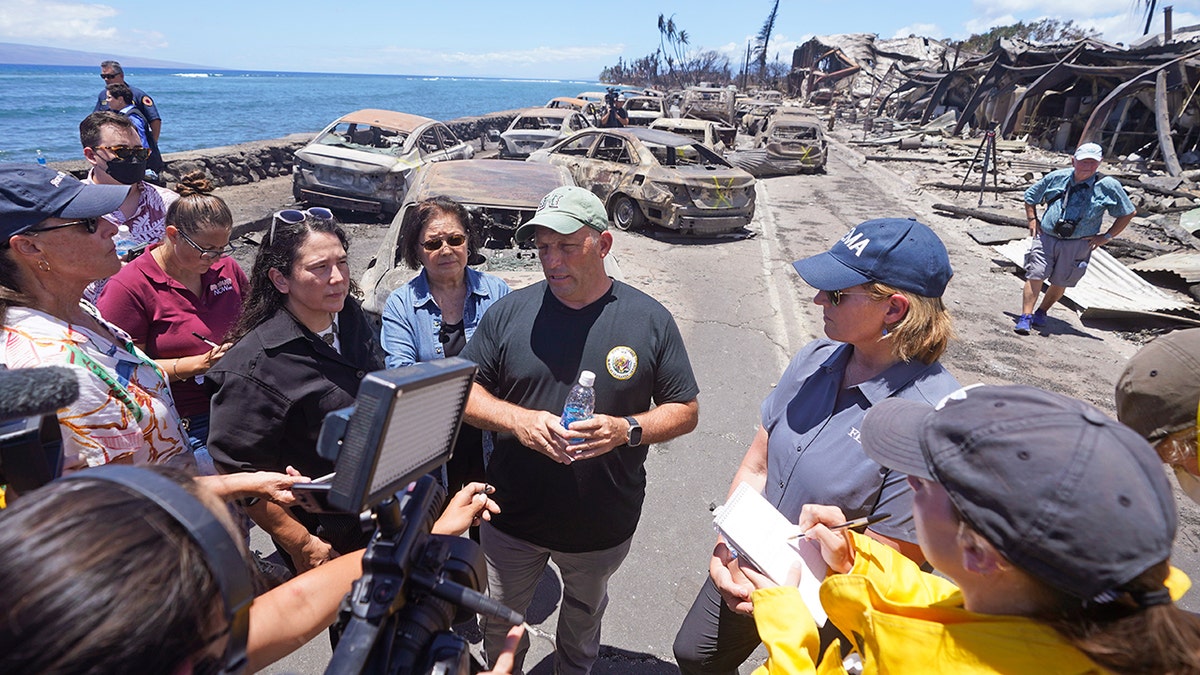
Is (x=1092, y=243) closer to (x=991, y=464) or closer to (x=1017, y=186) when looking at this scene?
(x=991, y=464)

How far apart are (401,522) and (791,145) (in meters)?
17.9

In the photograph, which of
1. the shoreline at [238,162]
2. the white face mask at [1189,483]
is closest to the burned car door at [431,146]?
the shoreline at [238,162]

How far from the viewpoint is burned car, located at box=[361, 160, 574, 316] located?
4815mm

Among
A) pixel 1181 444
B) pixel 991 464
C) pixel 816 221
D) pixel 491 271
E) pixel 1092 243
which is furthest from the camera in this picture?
Result: pixel 816 221

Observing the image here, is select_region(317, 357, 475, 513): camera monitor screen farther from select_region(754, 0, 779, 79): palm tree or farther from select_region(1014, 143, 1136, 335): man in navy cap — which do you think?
select_region(754, 0, 779, 79): palm tree

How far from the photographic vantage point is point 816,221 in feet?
39.6

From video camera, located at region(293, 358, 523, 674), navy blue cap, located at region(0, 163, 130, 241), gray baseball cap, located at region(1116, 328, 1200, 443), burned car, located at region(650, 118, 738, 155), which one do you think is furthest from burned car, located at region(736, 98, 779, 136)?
video camera, located at region(293, 358, 523, 674)

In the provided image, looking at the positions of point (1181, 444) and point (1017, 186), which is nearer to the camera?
point (1181, 444)

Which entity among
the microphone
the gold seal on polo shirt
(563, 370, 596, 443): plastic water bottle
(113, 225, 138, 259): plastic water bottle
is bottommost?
(563, 370, 596, 443): plastic water bottle

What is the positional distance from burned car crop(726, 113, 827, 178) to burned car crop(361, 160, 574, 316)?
1224 cm

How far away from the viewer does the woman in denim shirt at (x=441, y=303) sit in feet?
9.38

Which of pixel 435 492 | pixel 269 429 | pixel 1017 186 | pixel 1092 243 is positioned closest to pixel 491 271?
pixel 269 429

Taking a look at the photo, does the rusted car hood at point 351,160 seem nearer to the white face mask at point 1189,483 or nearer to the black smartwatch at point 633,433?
the black smartwatch at point 633,433

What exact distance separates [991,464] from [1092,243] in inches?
295
